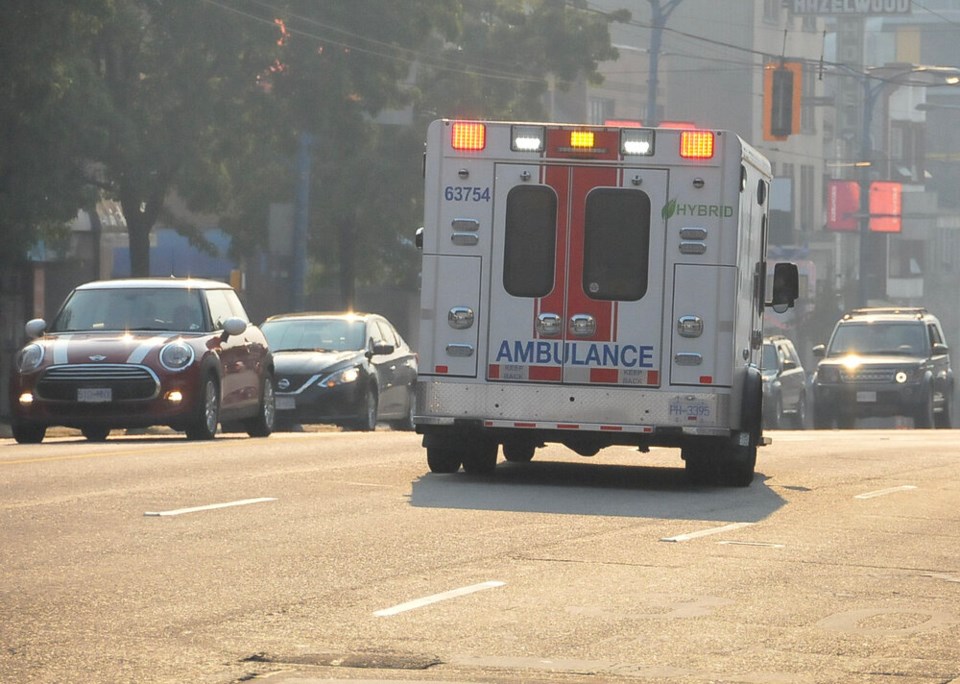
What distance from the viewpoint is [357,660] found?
8.34 m

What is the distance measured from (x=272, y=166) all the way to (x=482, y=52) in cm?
779

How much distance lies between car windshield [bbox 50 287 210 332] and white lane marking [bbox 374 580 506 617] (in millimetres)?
12082

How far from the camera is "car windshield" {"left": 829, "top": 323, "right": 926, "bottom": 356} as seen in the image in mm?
37344

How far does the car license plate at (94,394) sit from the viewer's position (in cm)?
2120

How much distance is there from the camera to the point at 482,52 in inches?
2046

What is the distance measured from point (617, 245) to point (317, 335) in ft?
42.1

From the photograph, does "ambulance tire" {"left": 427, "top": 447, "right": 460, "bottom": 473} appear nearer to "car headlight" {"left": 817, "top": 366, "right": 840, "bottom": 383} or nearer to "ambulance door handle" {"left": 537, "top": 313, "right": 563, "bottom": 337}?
"ambulance door handle" {"left": 537, "top": 313, "right": 563, "bottom": 337}

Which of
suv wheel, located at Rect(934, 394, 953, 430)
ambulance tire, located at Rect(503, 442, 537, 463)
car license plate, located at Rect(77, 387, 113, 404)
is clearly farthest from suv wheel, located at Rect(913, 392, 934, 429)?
car license plate, located at Rect(77, 387, 113, 404)

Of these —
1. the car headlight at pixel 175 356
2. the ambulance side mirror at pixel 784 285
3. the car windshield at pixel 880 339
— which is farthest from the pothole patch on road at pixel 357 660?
the car windshield at pixel 880 339

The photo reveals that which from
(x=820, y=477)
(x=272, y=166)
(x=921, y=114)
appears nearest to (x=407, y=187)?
(x=272, y=166)

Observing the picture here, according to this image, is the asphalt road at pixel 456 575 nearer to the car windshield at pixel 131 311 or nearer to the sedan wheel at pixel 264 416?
the car windshield at pixel 131 311

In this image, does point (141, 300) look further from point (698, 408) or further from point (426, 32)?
point (426, 32)

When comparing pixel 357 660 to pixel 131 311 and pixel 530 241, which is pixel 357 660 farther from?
pixel 131 311

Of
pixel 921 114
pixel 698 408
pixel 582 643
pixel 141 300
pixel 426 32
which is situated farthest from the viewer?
pixel 921 114
